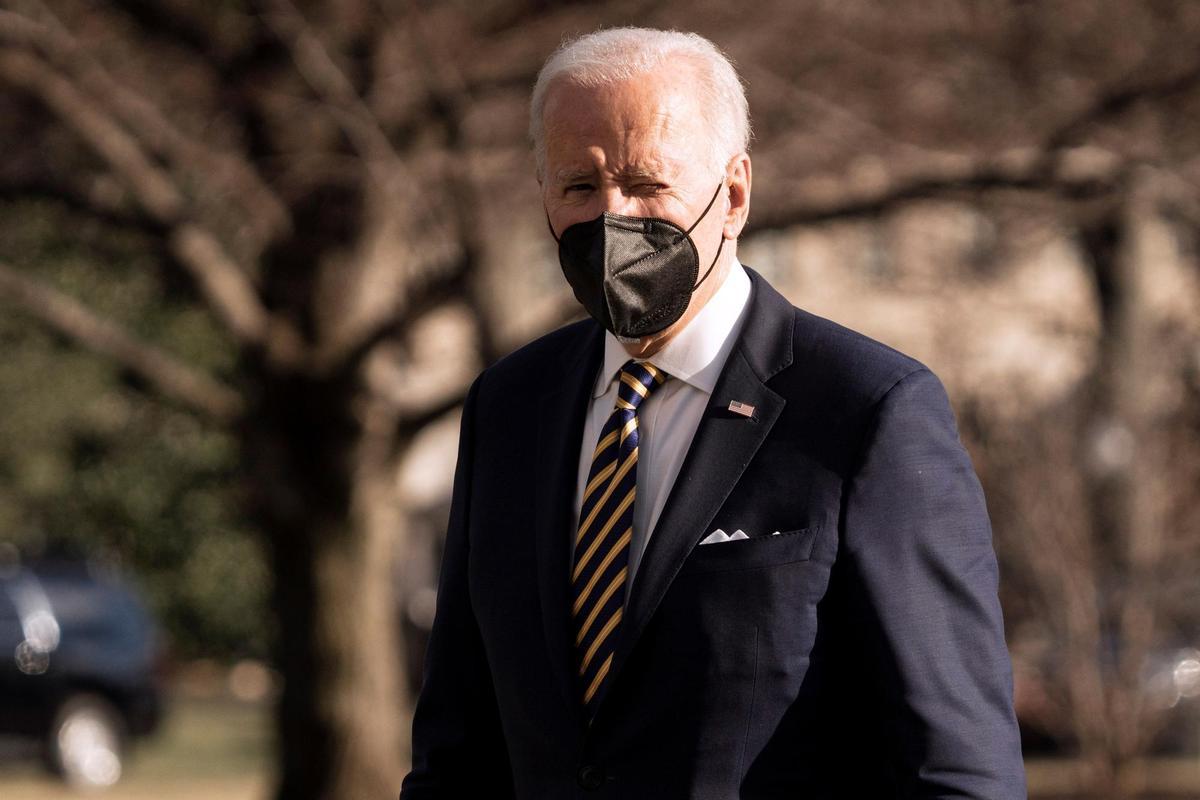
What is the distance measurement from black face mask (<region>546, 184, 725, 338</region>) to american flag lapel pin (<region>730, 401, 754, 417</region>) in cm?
18

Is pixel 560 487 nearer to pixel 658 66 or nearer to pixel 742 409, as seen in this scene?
pixel 742 409

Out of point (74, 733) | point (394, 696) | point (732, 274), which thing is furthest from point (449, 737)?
point (74, 733)

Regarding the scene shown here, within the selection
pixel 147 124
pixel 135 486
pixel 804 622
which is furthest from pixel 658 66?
pixel 135 486

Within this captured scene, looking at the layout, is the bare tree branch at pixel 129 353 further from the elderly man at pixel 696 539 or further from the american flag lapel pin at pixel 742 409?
the american flag lapel pin at pixel 742 409

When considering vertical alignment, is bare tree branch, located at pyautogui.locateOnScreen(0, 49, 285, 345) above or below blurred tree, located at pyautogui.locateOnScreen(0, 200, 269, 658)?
below

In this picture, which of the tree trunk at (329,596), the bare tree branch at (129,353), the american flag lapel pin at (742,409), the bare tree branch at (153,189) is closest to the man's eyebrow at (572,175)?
the american flag lapel pin at (742,409)

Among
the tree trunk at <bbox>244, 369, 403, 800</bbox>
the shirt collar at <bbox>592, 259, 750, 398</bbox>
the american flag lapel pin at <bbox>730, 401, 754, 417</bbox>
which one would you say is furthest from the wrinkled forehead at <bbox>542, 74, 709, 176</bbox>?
the tree trunk at <bbox>244, 369, 403, 800</bbox>

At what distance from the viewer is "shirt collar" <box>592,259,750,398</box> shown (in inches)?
96.4

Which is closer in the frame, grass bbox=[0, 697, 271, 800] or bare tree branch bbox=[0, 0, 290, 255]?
bare tree branch bbox=[0, 0, 290, 255]

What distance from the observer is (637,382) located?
2.46 meters

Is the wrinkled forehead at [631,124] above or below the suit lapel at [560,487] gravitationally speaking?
above

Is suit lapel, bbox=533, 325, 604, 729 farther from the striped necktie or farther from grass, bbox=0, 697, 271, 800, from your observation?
grass, bbox=0, 697, 271, 800

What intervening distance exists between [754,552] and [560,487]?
0.37 m

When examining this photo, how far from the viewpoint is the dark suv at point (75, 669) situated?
51.7 ft
